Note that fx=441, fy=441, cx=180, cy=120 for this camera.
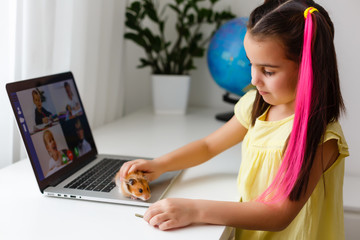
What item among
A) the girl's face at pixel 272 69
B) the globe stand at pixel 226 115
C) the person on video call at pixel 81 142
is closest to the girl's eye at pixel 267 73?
the girl's face at pixel 272 69

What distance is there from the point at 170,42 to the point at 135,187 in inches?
34.9

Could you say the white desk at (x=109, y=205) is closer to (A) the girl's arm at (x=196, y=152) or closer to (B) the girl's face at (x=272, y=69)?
(A) the girl's arm at (x=196, y=152)

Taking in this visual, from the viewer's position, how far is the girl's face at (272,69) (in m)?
0.72

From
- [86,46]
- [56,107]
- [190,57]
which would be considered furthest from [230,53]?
[56,107]

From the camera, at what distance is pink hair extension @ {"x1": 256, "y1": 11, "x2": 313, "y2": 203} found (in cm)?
69

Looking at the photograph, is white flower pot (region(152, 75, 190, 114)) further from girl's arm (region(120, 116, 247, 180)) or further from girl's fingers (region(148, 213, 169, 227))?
girl's fingers (region(148, 213, 169, 227))

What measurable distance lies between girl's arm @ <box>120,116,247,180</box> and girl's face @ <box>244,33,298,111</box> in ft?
0.74

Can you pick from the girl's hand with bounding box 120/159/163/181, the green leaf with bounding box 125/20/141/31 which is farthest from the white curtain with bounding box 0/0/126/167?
the girl's hand with bounding box 120/159/163/181

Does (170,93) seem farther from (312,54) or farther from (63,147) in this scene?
(312,54)

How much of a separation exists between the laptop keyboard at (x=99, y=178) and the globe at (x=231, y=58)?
1.92 feet

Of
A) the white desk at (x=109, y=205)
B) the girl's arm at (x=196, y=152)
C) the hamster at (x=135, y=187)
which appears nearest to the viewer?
the white desk at (x=109, y=205)

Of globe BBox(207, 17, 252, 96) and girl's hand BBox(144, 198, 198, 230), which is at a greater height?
globe BBox(207, 17, 252, 96)

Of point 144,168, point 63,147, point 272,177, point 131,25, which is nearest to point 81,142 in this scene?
point 63,147

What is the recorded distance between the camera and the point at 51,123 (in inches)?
37.0
